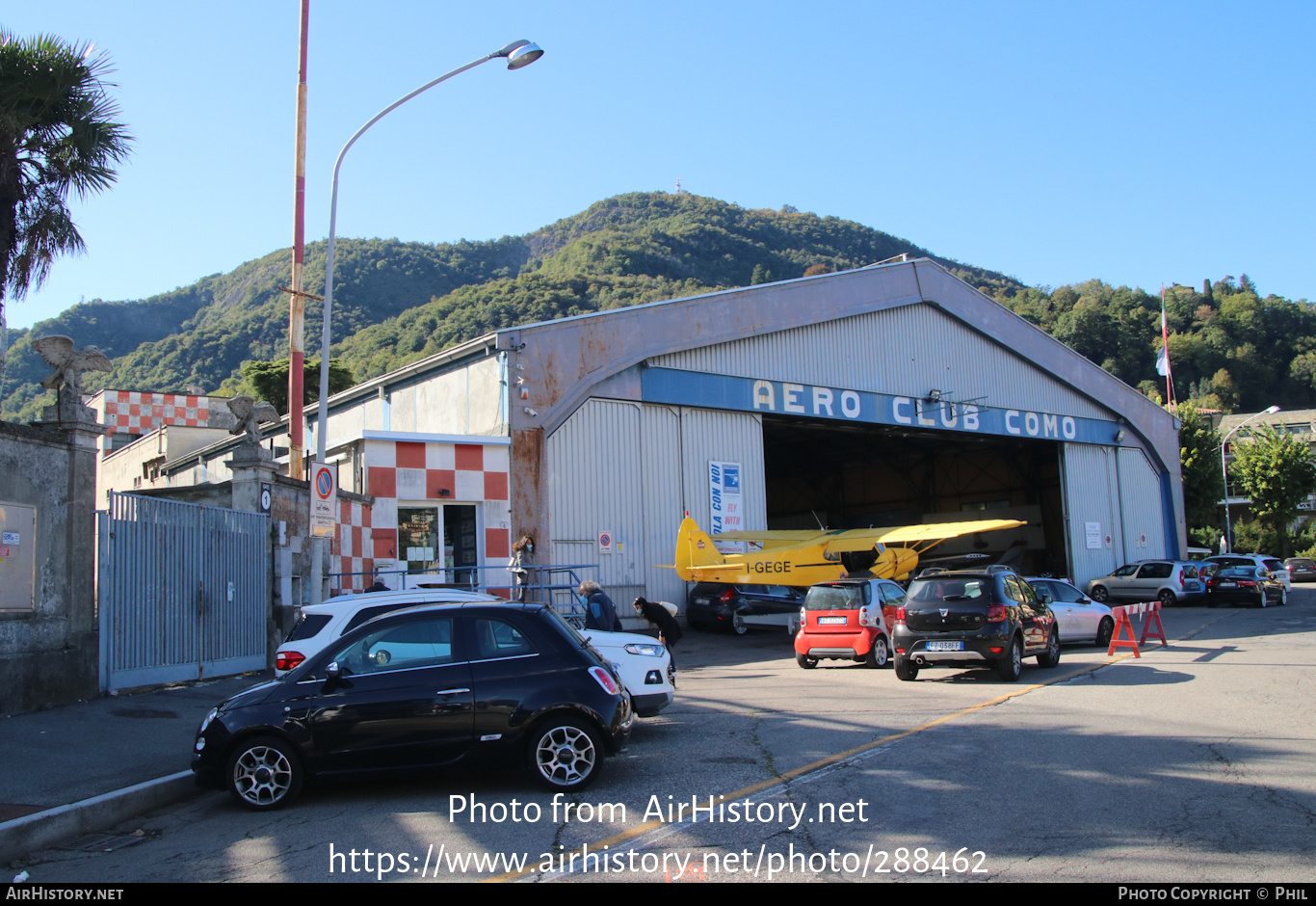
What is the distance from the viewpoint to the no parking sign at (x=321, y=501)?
12.0 meters

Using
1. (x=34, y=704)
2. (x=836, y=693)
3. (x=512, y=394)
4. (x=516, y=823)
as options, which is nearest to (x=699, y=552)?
(x=512, y=394)

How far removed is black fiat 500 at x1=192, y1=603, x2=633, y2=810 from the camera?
22.4 ft

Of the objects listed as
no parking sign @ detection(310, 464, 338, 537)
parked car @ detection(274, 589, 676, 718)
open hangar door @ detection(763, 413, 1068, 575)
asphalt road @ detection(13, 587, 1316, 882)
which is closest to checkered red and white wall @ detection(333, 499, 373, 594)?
no parking sign @ detection(310, 464, 338, 537)

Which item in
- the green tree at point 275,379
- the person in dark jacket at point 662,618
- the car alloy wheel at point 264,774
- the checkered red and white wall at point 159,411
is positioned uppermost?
the green tree at point 275,379

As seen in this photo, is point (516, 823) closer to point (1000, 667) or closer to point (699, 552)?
point (1000, 667)

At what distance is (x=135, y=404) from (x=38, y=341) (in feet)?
98.8

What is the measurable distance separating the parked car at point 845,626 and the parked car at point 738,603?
6.97 meters

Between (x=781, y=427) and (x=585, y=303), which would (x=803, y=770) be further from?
(x=585, y=303)

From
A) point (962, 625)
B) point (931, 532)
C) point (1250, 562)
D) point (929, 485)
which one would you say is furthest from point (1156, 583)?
point (962, 625)

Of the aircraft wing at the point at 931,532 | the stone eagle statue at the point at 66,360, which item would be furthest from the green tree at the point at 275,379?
the stone eagle statue at the point at 66,360

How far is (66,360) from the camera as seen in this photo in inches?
426

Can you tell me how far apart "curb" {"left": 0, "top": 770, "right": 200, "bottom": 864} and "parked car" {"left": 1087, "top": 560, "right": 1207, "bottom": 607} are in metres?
30.2

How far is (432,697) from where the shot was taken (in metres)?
6.89

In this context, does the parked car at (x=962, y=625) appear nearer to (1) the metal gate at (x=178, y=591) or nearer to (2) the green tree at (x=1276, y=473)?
(1) the metal gate at (x=178, y=591)
